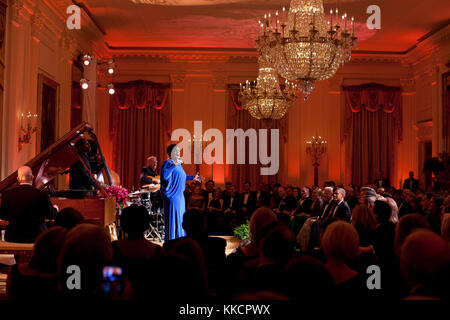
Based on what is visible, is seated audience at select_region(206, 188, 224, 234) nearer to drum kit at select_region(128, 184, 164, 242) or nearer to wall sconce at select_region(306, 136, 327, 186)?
drum kit at select_region(128, 184, 164, 242)

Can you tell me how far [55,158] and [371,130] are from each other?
10.7m

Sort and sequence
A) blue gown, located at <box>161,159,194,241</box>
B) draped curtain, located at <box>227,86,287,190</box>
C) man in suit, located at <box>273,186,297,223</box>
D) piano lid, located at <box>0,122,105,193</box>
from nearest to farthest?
piano lid, located at <box>0,122,105,193</box>, blue gown, located at <box>161,159,194,241</box>, man in suit, located at <box>273,186,297,223</box>, draped curtain, located at <box>227,86,287,190</box>

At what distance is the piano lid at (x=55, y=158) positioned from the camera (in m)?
5.08

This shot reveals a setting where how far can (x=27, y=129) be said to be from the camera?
8.23 metres

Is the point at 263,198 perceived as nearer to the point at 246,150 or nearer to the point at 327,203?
the point at 246,150

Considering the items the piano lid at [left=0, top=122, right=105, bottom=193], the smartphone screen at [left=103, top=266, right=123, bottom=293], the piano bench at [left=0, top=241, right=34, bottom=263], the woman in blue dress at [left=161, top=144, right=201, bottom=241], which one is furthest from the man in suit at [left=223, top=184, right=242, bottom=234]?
the smartphone screen at [left=103, top=266, right=123, bottom=293]

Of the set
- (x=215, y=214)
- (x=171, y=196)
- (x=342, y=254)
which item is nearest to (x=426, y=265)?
(x=342, y=254)

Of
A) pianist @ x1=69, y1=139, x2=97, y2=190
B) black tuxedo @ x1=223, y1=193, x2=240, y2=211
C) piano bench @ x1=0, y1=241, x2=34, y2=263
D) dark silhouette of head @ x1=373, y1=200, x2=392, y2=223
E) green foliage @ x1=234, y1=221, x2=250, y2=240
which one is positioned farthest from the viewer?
black tuxedo @ x1=223, y1=193, x2=240, y2=211

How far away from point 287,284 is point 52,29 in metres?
9.17

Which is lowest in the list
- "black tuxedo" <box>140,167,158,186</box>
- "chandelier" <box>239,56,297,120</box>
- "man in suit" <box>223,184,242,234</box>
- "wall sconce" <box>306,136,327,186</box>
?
"man in suit" <box>223,184,242,234</box>

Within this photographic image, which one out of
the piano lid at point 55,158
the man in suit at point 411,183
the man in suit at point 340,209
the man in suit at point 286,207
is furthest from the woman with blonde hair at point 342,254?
the man in suit at point 411,183

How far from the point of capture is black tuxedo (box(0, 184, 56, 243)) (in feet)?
13.5

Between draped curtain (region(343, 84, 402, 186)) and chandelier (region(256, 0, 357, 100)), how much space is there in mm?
8119
